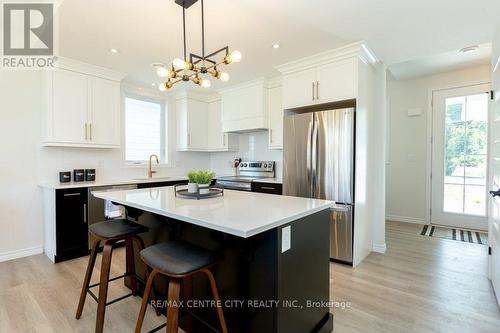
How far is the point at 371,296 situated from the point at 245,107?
312 cm

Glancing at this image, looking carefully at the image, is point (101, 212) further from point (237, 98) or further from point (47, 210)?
point (237, 98)

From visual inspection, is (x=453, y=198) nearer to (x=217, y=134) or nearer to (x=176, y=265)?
(x=217, y=134)

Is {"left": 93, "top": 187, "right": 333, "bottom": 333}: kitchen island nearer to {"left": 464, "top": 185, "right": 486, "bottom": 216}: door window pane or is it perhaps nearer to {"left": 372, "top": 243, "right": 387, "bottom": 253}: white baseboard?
{"left": 372, "top": 243, "right": 387, "bottom": 253}: white baseboard

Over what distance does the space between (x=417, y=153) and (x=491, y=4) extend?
303 cm

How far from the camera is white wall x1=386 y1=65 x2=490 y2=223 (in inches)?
180

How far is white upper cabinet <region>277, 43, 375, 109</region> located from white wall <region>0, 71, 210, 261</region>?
10.4 ft

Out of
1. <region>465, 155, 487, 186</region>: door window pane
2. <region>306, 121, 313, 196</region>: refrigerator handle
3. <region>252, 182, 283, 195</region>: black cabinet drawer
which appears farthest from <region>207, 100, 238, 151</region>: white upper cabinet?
<region>465, 155, 487, 186</region>: door window pane

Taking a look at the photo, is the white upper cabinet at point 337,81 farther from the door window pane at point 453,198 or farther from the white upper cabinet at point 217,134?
the door window pane at point 453,198

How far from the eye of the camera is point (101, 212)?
3.29 meters

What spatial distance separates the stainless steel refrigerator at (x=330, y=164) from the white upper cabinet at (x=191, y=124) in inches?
84.6

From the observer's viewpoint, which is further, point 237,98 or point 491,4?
point 237,98

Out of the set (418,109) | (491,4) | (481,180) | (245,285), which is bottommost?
(245,285)

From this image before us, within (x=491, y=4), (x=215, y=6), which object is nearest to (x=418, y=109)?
(x=491, y=4)

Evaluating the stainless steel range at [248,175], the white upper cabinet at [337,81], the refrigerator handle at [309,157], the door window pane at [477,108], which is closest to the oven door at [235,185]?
the stainless steel range at [248,175]
